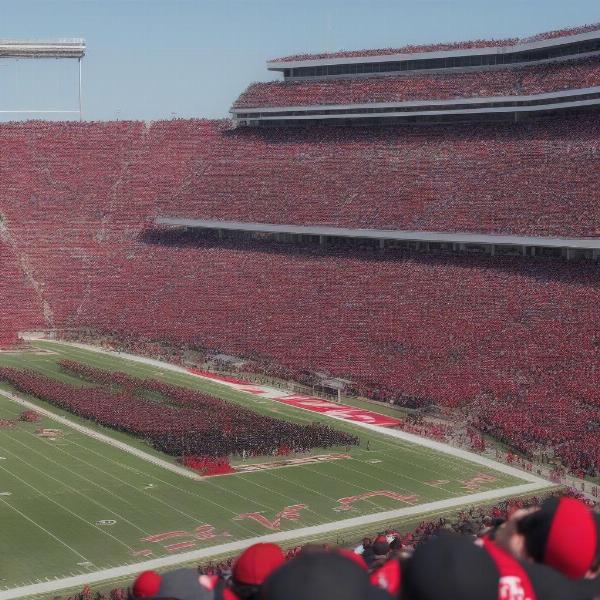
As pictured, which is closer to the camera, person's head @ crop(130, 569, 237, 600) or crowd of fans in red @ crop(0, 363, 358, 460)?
person's head @ crop(130, 569, 237, 600)

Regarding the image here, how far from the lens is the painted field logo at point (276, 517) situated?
19891 mm

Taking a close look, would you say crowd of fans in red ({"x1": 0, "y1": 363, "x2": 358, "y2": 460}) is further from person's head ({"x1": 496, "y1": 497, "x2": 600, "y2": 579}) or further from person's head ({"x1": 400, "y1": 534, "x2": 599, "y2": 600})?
person's head ({"x1": 400, "y1": 534, "x2": 599, "y2": 600})

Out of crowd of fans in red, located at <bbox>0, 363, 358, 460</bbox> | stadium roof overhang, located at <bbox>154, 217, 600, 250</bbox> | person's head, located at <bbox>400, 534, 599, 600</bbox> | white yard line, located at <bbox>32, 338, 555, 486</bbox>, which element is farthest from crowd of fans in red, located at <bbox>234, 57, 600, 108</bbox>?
person's head, located at <bbox>400, 534, 599, 600</bbox>

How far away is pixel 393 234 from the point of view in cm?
3994

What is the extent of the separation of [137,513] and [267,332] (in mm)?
16939

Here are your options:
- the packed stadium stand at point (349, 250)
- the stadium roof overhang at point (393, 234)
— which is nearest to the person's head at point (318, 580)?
the packed stadium stand at point (349, 250)

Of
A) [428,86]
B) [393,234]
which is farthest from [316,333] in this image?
[428,86]

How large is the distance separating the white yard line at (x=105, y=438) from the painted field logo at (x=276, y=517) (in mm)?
2671

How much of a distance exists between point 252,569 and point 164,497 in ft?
58.3

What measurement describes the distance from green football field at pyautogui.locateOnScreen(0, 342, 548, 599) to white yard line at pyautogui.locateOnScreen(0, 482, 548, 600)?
8cm

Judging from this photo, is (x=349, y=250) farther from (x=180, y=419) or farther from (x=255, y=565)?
(x=255, y=565)

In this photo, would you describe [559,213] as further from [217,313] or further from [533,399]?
[217,313]

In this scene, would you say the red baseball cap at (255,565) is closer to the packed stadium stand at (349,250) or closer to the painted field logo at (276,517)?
the painted field logo at (276,517)

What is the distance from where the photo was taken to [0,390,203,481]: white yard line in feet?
77.3
